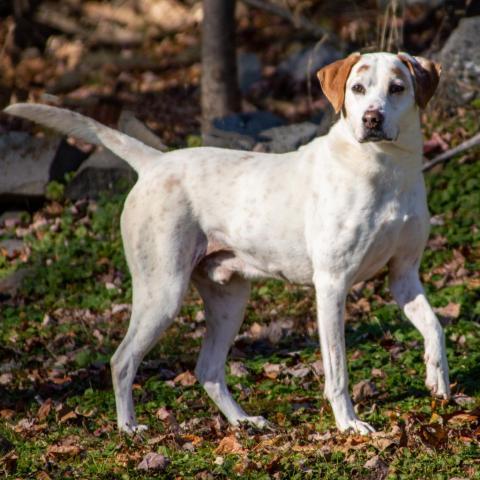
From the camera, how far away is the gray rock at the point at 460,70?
11094 mm

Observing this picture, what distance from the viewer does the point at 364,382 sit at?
257 inches

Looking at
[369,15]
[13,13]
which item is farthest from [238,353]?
[13,13]

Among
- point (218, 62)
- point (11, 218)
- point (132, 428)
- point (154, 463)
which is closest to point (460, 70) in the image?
point (218, 62)

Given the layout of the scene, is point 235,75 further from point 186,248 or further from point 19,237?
point 186,248

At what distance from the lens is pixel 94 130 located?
259 inches

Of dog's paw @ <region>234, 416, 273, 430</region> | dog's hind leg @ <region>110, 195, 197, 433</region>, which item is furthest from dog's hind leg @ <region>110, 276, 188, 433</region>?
dog's paw @ <region>234, 416, 273, 430</region>

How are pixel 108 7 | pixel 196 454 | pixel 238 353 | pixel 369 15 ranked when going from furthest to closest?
pixel 108 7, pixel 369 15, pixel 238 353, pixel 196 454

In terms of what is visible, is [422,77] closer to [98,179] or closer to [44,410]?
[44,410]

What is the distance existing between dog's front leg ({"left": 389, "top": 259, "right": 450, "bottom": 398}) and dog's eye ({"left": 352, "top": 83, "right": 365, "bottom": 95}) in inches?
38.2

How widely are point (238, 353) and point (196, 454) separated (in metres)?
2.35

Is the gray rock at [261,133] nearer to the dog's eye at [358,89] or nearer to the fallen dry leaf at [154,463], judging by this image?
the dog's eye at [358,89]

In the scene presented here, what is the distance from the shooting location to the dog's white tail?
650 centimetres

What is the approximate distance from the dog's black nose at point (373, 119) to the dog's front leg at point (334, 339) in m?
0.84

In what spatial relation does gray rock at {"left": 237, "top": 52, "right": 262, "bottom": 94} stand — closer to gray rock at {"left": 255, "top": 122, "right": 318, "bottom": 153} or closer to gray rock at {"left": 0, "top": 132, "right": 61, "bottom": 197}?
gray rock at {"left": 255, "top": 122, "right": 318, "bottom": 153}
